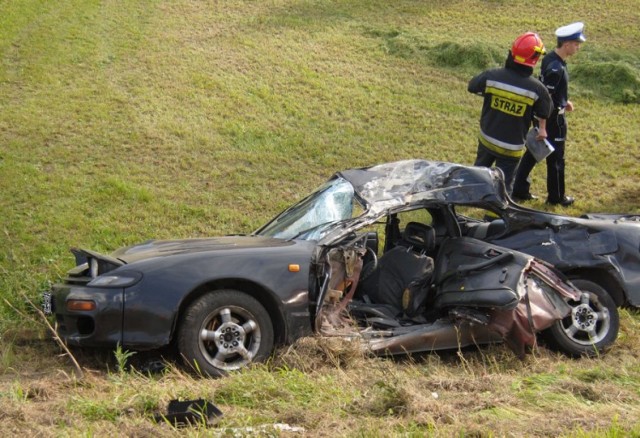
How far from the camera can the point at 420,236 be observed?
682 cm

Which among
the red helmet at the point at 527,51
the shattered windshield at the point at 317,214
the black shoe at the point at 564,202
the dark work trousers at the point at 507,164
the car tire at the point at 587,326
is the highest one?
the red helmet at the point at 527,51

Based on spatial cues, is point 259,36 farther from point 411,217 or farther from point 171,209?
point 411,217

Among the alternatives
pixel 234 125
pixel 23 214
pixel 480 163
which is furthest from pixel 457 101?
pixel 23 214

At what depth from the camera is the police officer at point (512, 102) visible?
8.76 meters

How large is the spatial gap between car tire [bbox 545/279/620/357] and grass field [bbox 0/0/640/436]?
0.52 feet

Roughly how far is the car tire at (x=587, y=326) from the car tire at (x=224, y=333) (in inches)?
88.4

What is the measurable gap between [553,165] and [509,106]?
1.81m

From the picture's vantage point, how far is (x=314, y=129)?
43.1 ft

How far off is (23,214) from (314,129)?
16.6ft

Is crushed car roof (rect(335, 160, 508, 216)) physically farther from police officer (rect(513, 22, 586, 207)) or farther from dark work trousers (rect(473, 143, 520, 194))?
police officer (rect(513, 22, 586, 207))

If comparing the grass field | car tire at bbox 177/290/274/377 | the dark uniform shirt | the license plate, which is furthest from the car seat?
the dark uniform shirt

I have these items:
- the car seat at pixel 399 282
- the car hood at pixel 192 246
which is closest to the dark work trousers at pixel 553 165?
the car seat at pixel 399 282

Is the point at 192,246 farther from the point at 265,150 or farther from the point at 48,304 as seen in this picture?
the point at 265,150

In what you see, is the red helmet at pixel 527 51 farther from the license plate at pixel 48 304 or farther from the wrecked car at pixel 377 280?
the license plate at pixel 48 304
